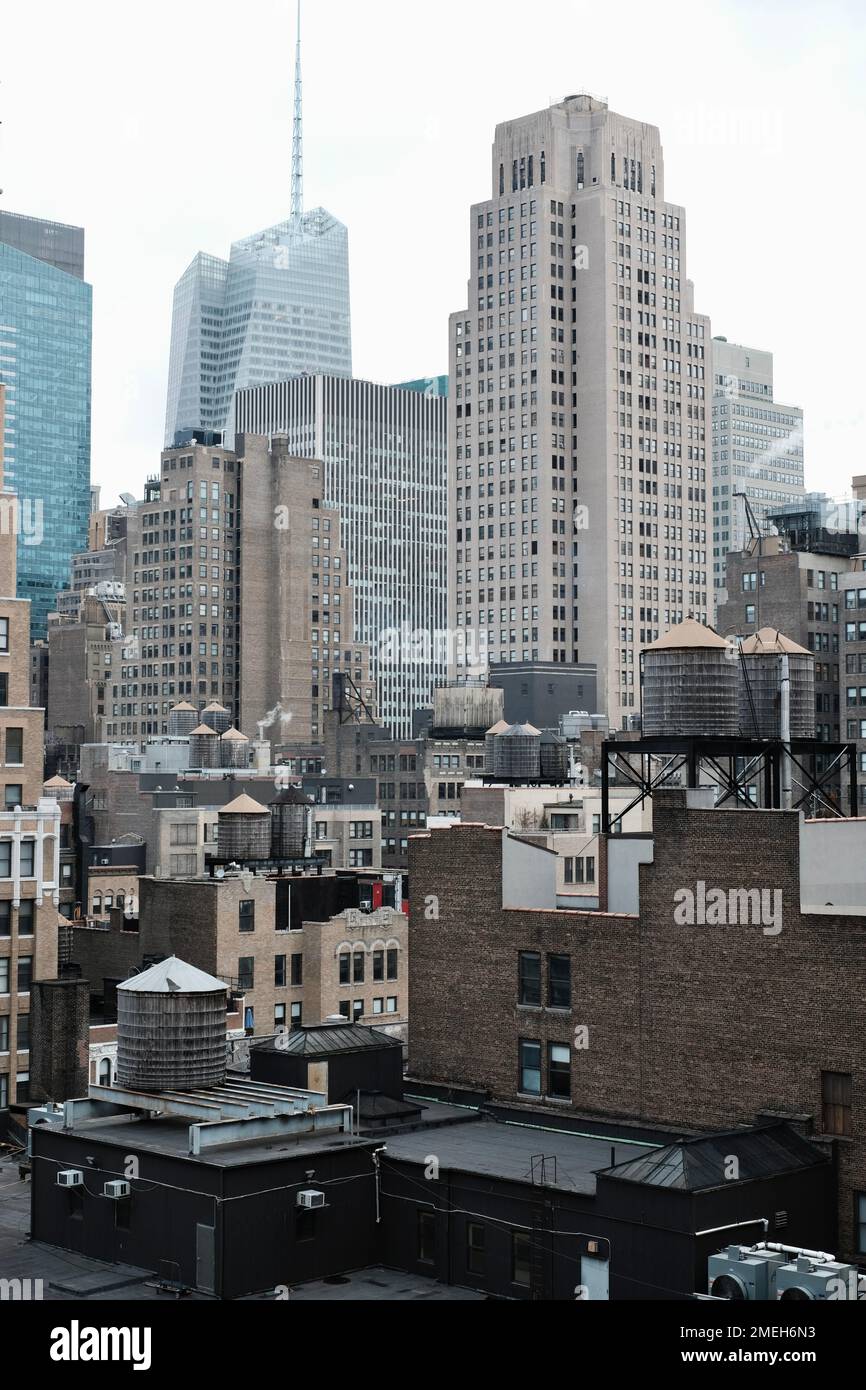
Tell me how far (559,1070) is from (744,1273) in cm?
1671

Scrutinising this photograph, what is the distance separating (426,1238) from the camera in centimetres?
4769

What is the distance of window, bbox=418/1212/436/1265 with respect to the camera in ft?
155

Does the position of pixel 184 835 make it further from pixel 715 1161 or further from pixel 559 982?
pixel 715 1161

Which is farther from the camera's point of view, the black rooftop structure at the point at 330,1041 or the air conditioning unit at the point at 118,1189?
the black rooftop structure at the point at 330,1041

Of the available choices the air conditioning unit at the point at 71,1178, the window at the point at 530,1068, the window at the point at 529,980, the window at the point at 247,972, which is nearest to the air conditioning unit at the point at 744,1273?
the window at the point at 530,1068

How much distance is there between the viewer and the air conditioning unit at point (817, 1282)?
1447 inches

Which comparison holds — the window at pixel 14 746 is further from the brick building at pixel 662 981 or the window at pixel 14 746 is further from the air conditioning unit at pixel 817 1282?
the air conditioning unit at pixel 817 1282

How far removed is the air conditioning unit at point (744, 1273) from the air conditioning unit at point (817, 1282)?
0.23 meters

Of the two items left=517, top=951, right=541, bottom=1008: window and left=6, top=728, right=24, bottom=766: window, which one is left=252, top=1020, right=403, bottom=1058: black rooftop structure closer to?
left=517, top=951, right=541, bottom=1008: window

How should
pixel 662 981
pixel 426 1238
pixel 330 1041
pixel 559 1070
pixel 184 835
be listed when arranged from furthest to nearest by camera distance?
pixel 184 835 < pixel 330 1041 < pixel 559 1070 < pixel 662 981 < pixel 426 1238

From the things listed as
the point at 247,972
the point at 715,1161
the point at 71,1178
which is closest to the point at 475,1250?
the point at 715,1161

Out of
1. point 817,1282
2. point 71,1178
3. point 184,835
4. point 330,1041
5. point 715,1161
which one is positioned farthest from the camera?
point 184,835

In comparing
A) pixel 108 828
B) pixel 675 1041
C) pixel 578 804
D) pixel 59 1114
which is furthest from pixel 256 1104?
pixel 108 828
